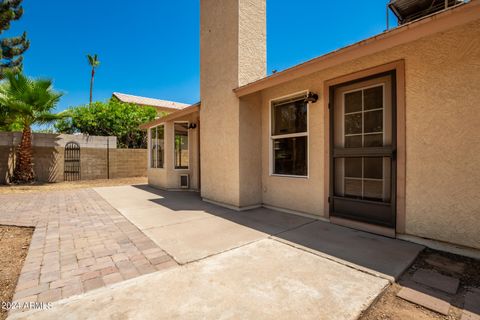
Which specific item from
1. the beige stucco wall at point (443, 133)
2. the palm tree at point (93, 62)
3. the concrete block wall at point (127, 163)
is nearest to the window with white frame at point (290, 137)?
the beige stucco wall at point (443, 133)

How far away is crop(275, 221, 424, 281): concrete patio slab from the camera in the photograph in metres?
2.74

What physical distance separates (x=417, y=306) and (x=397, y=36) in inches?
127

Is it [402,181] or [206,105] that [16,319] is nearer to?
[402,181]

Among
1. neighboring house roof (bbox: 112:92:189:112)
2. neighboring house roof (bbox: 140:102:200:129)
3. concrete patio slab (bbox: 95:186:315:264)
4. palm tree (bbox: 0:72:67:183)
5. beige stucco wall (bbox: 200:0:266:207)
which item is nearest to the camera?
concrete patio slab (bbox: 95:186:315:264)

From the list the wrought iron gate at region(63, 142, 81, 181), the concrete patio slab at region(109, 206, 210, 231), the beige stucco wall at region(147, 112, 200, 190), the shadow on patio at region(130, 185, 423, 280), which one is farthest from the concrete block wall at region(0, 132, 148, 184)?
the shadow on patio at region(130, 185, 423, 280)

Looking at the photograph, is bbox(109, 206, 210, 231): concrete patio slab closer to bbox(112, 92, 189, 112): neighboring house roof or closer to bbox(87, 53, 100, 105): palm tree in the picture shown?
bbox(112, 92, 189, 112): neighboring house roof

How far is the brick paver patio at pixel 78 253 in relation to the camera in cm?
235

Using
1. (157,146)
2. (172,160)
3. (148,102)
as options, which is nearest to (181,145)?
(172,160)

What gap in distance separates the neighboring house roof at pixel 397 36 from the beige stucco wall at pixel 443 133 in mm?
727

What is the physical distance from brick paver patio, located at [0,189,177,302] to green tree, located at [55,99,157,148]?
Result: 38.9 feet

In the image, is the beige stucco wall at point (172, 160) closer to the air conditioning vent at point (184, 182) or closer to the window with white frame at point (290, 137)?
the air conditioning vent at point (184, 182)

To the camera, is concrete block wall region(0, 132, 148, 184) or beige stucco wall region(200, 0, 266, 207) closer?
beige stucco wall region(200, 0, 266, 207)

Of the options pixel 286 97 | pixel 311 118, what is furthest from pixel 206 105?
pixel 311 118

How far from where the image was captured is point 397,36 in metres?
3.02
